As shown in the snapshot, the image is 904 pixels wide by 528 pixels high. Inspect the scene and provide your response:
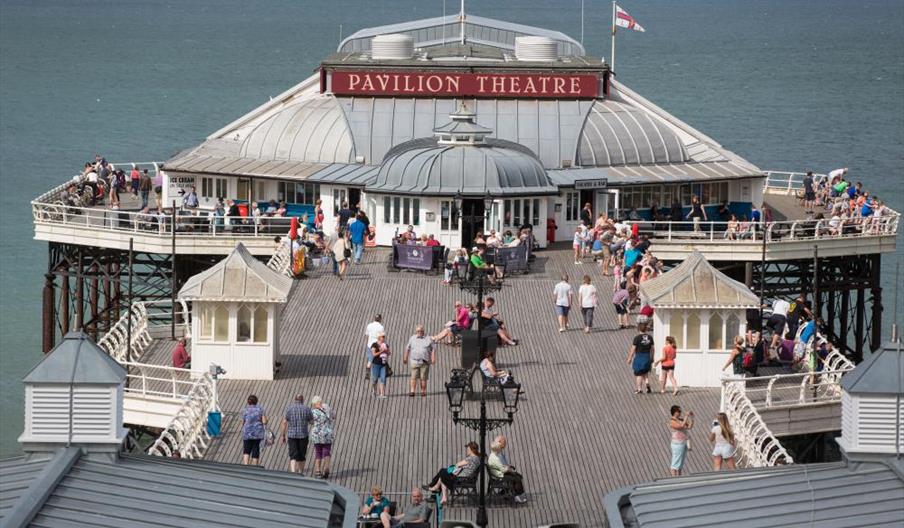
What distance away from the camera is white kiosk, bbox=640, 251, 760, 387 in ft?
118

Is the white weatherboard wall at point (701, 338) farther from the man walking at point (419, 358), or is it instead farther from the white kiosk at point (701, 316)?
the man walking at point (419, 358)

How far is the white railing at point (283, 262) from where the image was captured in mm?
45188

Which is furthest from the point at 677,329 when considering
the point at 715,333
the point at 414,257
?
the point at 414,257

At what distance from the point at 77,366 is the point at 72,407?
569 millimetres

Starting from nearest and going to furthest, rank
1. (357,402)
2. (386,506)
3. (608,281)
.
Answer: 1. (386,506)
2. (357,402)
3. (608,281)

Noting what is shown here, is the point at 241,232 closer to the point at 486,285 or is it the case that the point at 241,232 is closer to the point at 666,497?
the point at 486,285

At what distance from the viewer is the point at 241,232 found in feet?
176

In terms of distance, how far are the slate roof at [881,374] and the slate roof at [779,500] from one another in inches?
32.3

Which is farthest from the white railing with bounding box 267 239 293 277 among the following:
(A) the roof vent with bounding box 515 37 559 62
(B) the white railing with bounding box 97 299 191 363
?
(A) the roof vent with bounding box 515 37 559 62

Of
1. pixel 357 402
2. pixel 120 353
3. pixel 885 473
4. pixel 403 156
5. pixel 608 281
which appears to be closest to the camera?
pixel 885 473

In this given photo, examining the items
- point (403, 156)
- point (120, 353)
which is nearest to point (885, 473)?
point (120, 353)

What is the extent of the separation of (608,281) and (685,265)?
934cm

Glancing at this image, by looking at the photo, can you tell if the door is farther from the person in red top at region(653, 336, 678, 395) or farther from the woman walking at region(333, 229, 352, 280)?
the person in red top at region(653, 336, 678, 395)

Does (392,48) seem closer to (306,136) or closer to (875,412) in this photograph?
(306,136)
